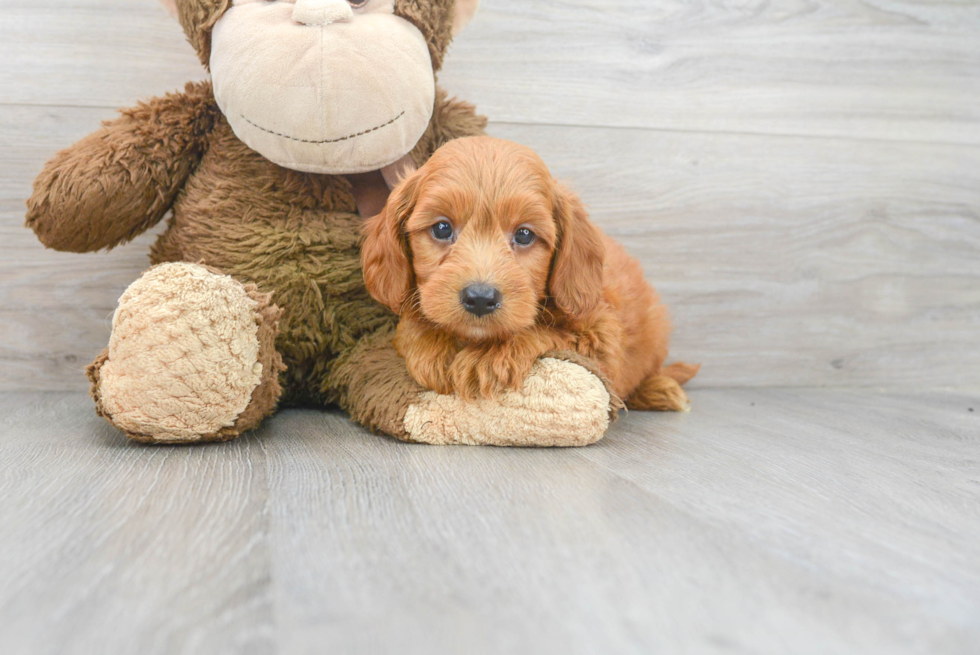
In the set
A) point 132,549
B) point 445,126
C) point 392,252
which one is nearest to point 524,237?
point 392,252

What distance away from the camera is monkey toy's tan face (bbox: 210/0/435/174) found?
1198 mm

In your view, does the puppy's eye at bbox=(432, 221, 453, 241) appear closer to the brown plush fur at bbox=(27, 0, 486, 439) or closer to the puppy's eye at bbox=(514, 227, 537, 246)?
the puppy's eye at bbox=(514, 227, 537, 246)

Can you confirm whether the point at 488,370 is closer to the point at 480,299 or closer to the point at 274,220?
the point at 480,299

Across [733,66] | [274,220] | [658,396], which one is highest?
[733,66]

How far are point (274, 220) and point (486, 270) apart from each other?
495 mm

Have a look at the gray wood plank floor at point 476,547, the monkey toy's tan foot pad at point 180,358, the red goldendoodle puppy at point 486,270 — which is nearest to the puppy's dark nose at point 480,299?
the red goldendoodle puppy at point 486,270

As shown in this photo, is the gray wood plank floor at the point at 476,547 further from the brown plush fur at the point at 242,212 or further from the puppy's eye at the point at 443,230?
the puppy's eye at the point at 443,230

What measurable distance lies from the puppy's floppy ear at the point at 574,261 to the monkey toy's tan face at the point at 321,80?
12.5 inches

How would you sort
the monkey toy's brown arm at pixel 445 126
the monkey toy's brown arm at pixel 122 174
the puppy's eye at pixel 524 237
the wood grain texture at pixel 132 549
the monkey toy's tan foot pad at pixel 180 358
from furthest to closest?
1. the monkey toy's brown arm at pixel 445 126
2. the monkey toy's brown arm at pixel 122 174
3. the puppy's eye at pixel 524 237
4. the monkey toy's tan foot pad at pixel 180 358
5. the wood grain texture at pixel 132 549

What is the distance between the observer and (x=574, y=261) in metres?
1.20

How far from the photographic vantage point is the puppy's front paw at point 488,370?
1161 millimetres

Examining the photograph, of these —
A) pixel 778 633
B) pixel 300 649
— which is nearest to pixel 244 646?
Answer: pixel 300 649

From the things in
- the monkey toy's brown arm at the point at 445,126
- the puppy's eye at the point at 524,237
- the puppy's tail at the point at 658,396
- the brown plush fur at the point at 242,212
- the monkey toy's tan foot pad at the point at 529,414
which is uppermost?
the monkey toy's brown arm at the point at 445,126

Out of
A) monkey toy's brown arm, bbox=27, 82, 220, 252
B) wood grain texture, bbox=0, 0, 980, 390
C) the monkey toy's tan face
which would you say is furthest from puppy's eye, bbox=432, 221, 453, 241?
wood grain texture, bbox=0, 0, 980, 390
